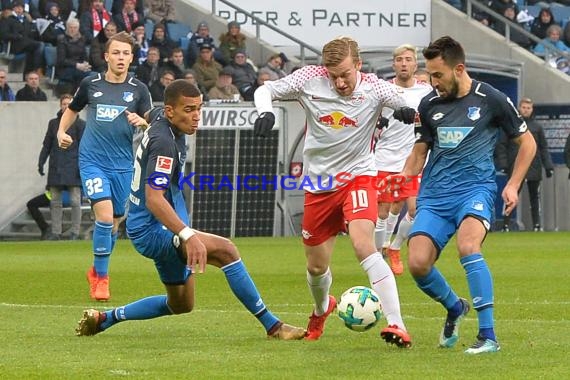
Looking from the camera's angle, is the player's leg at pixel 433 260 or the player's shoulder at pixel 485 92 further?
Answer: the player's shoulder at pixel 485 92

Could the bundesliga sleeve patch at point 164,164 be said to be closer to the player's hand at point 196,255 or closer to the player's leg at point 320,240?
the player's hand at point 196,255

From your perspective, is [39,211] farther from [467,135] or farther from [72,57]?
[467,135]

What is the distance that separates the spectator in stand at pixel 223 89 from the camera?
26.7m

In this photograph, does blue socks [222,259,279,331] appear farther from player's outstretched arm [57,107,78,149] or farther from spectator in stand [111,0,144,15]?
spectator in stand [111,0,144,15]

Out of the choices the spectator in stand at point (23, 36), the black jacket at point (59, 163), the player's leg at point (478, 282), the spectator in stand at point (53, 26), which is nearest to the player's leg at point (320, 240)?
the player's leg at point (478, 282)

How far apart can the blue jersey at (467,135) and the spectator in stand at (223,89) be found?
1711 centimetres

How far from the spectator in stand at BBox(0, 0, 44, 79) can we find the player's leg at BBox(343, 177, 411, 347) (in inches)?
666

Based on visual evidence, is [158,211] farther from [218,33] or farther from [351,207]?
[218,33]

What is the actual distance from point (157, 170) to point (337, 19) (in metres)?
21.8

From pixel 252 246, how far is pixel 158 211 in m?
13.6

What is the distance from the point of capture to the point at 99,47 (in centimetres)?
2595

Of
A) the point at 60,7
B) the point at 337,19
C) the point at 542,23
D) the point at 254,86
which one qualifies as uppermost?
the point at 542,23

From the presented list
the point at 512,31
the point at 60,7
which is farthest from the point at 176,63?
the point at 512,31

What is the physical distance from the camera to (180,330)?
10.8 m
